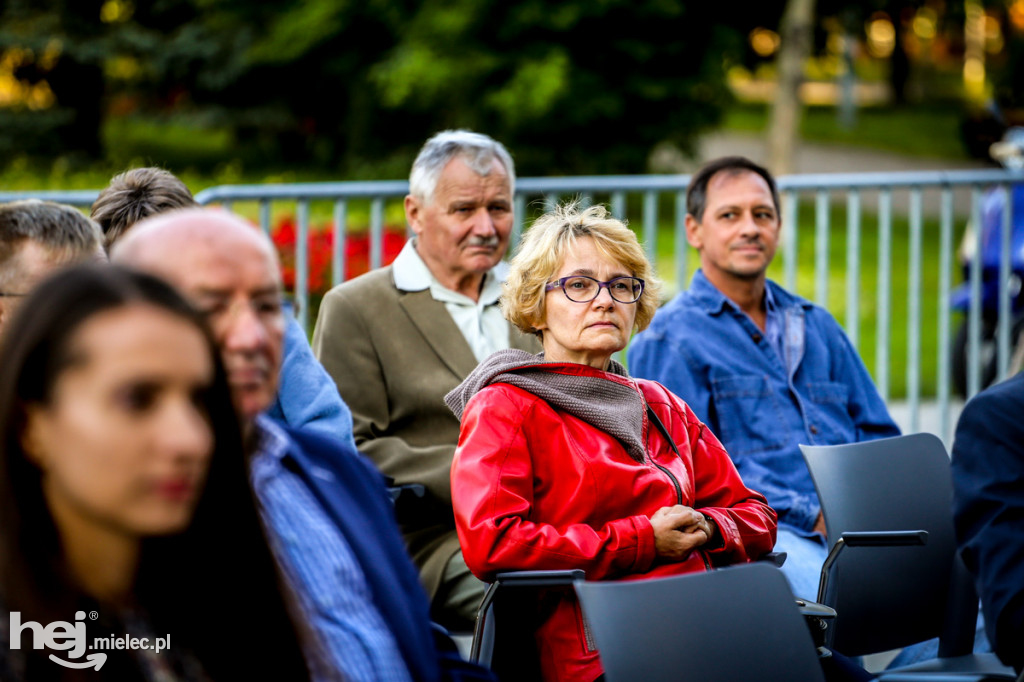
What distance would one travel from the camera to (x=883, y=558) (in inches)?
124

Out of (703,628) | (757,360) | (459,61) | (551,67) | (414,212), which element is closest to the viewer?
(703,628)

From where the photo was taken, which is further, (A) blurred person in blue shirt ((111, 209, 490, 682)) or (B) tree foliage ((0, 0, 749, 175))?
(B) tree foliage ((0, 0, 749, 175))

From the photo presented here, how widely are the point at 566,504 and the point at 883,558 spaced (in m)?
1.01

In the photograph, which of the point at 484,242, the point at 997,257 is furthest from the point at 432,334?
the point at 997,257

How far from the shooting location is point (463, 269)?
3.85 metres

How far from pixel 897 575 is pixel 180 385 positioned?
2410 millimetres

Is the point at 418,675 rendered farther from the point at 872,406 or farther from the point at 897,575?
the point at 872,406

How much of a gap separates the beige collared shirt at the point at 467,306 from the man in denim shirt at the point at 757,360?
Result: 0.46 m

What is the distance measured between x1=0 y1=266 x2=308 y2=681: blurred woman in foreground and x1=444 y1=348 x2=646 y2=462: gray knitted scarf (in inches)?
54.4

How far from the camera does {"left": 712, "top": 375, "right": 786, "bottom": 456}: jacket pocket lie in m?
3.69

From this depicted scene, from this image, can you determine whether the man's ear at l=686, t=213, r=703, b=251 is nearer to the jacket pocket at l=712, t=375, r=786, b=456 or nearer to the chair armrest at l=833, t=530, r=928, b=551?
the jacket pocket at l=712, t=375, r=786, b=456

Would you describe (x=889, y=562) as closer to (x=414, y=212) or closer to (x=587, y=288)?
(x=587, y=288)

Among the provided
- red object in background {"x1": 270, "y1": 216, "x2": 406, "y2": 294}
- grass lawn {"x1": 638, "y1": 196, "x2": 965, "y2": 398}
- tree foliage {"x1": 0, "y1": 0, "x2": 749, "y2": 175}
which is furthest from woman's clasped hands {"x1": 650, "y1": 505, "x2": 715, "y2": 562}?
tree foliage {"x1": 0, "y1": 0, "x2": 749, "y2": 175}

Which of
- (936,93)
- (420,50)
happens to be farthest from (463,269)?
(936,93)
